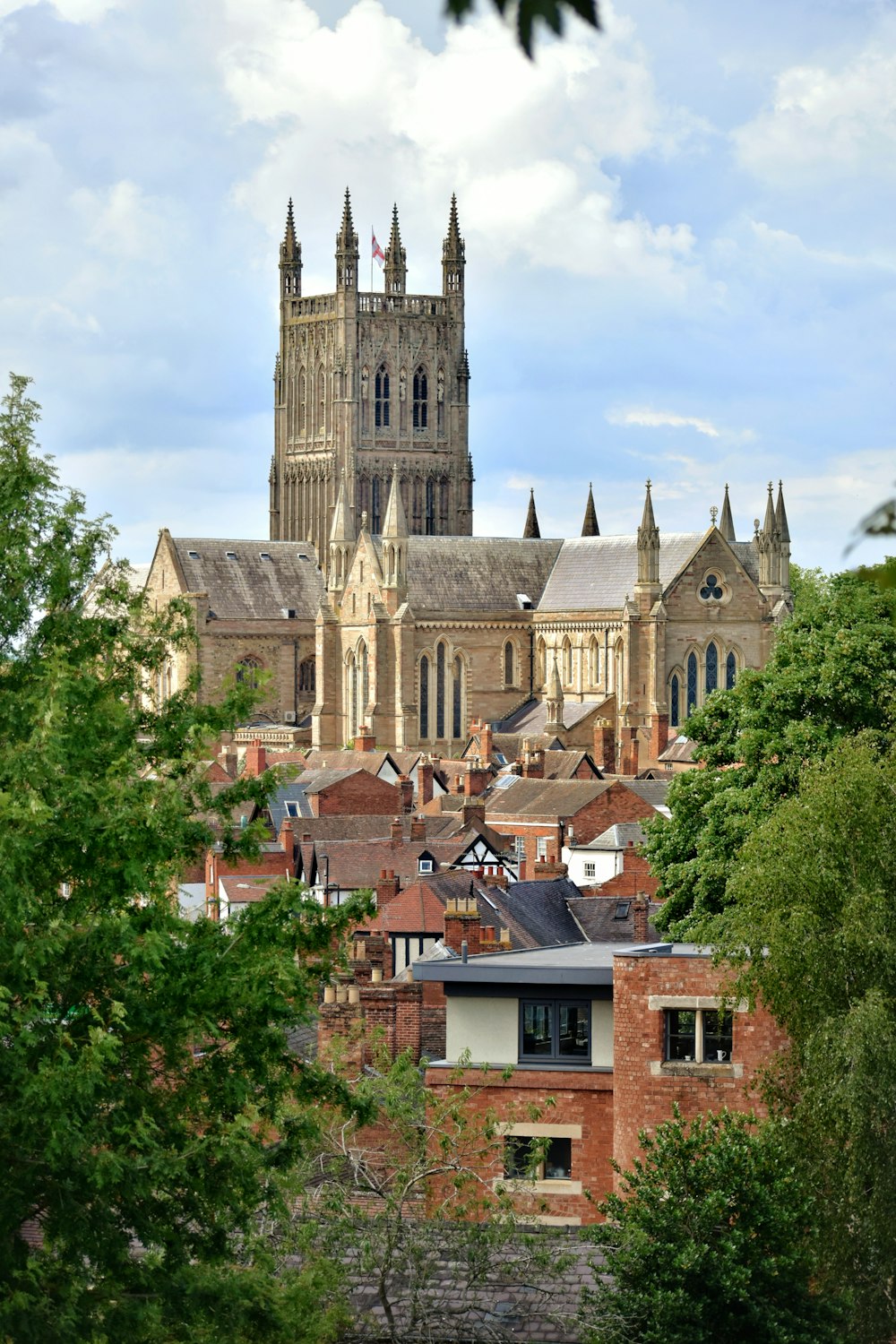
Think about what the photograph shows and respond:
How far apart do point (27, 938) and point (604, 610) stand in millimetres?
110693

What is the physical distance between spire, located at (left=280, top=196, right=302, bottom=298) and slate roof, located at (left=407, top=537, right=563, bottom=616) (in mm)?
36236

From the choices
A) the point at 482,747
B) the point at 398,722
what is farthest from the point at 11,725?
the point at 398,722

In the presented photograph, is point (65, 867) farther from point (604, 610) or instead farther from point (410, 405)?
point (410, 405)

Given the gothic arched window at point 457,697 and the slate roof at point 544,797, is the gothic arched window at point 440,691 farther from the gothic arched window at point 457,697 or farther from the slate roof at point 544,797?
the slate roof at point 544,797

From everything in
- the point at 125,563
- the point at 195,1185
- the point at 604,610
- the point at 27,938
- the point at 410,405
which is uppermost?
the point at 410,405

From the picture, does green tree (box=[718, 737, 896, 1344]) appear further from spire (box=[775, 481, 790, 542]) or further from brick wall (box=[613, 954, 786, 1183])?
spire (box=[775, 481, 790, 542])

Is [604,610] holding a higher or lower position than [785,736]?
higher

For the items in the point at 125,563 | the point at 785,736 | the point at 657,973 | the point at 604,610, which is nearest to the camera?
the point at 125,563

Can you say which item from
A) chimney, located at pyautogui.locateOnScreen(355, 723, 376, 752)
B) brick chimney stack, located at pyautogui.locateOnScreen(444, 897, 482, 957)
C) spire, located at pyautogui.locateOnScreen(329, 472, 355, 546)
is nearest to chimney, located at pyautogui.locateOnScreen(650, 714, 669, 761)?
chimney, located at pyautogui.locateOnScreen(355, 723, 376, 752)

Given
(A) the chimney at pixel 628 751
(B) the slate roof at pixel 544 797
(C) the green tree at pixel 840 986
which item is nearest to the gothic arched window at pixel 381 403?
(A) the chimney at pixel 628 751

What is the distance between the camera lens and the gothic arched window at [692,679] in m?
125

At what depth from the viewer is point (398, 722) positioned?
13000 centimetres

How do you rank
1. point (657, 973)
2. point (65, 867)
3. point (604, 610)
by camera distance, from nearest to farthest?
point (65, 867) < point (657, 973) < point (604, 610)

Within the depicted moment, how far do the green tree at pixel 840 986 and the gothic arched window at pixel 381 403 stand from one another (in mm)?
131318
